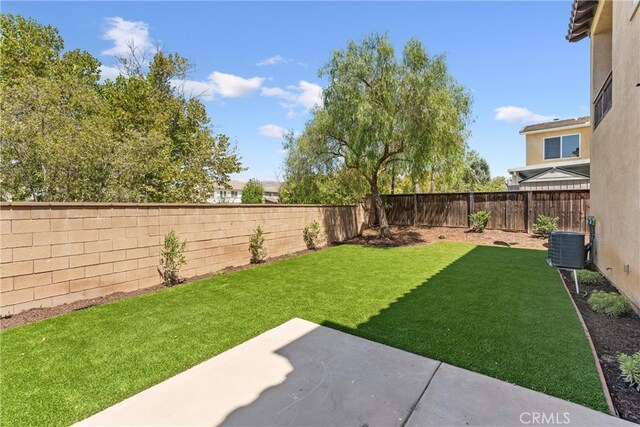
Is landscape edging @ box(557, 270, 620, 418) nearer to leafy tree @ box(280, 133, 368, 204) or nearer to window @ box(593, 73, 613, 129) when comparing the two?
window @ box(593, 73, 613, 129)

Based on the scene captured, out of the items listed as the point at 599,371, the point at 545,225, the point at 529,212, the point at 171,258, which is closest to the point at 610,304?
the point at 599,371

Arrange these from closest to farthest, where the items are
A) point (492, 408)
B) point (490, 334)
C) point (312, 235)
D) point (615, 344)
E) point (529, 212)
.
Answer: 1. point (492, 408)
2. point (615, 344)
3. point (490, 334)
4. point (312, 235)
5. point (529, 212)

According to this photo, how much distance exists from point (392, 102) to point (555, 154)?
13299 mm

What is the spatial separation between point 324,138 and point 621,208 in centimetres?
755

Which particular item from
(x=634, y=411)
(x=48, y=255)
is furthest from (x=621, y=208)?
(x=48, y=255)

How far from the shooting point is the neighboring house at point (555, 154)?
14008mm

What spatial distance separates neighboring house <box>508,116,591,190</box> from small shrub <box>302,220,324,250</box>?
1128 cm

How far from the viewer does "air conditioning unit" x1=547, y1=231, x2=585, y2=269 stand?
15.7 feet

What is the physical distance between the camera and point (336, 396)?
7.47 feet

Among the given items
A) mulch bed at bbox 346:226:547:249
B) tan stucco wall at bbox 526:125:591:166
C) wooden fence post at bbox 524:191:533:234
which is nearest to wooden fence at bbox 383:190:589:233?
wooden fence post at bbox 524:191:533:234

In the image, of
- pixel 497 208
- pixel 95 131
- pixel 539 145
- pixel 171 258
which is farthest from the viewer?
pixel 539 145

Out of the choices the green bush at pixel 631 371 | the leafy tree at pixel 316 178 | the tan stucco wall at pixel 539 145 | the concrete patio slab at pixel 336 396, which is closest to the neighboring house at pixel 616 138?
the green bush at pixel 631 371

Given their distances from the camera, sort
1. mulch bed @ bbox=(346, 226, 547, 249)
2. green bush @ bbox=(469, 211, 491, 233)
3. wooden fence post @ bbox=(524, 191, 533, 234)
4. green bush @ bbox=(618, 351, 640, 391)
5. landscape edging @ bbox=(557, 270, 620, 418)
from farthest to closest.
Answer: green bush @ bbox=(469, 211, 491, 233), wooden fence post @ bbox=(524, 191, 533, 234), mulch bed @ bbox=(346, 226, 547, 249), green bush @ bbox=(618, 351, 640, 391), landscape edging @ bbox=(557, 270, 620, 418)

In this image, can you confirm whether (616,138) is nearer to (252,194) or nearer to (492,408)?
(492,408)
